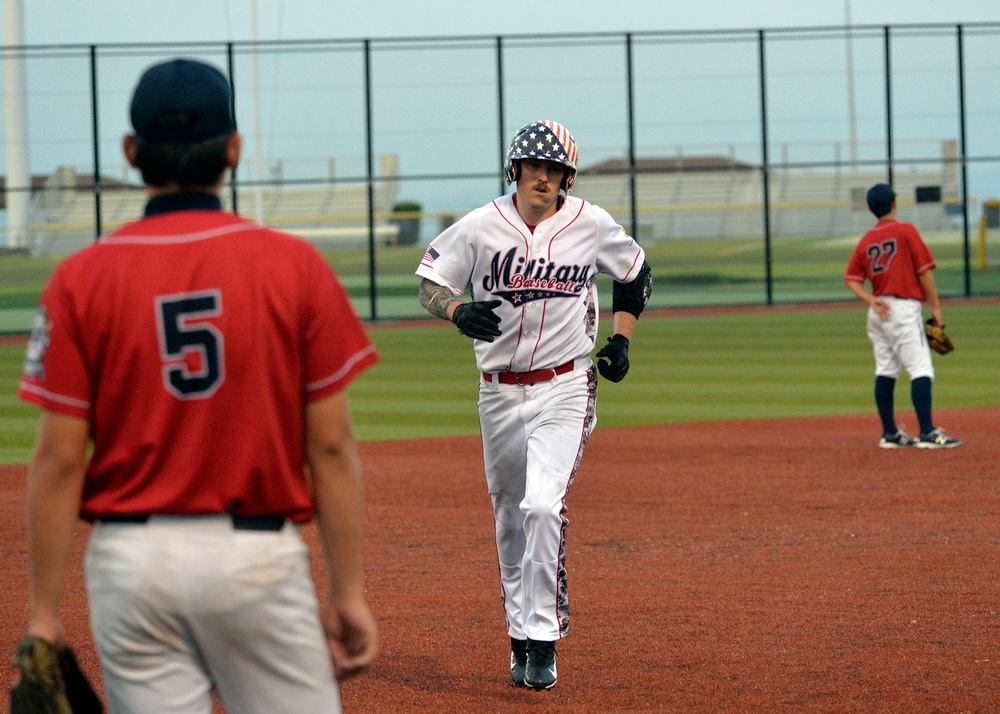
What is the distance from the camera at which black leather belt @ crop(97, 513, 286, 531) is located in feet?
7.93

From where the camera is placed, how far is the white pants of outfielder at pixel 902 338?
10.2m

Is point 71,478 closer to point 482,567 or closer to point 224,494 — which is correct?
point 224,494

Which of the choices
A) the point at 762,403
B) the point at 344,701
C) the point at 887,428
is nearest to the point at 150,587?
the point at 344,701

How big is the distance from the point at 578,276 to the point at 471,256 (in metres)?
0.44

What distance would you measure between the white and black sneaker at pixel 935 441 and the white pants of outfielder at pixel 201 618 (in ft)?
28.4

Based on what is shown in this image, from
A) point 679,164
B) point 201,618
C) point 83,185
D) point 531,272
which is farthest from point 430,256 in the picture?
point 679,164

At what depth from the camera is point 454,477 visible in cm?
974

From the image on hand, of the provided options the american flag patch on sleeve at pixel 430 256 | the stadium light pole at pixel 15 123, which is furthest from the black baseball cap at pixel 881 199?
the stadium light pole at pixel 15 123

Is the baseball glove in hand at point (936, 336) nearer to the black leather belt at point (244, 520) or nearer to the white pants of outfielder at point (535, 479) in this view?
the white pants of outfielder at point (535, 479)

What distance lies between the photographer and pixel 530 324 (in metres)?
5.20

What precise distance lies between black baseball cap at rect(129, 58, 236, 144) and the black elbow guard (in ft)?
10.4

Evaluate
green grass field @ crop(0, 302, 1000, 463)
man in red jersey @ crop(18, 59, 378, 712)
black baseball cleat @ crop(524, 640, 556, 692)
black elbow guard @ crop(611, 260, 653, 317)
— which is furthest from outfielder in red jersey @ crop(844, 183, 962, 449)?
man in red jersey @ crop(18, 59, 378, 712)

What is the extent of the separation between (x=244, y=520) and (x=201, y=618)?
19cm

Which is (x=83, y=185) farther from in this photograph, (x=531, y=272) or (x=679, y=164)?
(x=531, y=272)
